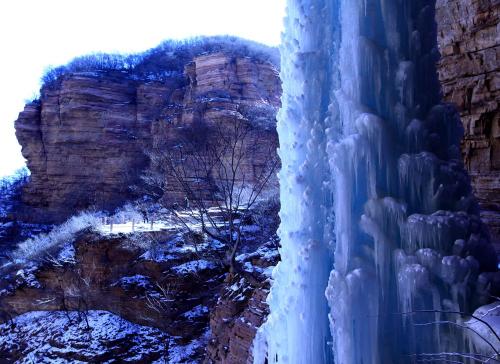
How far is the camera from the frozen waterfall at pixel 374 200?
3115 millimetres

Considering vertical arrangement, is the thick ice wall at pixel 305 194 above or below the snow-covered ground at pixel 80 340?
above

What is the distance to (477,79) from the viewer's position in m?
Answer: 8.20

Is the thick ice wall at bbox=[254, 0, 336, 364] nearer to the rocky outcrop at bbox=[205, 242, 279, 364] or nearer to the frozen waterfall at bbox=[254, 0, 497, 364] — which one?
the frozen waterfall at bbox=[254, 0, 497, 364]

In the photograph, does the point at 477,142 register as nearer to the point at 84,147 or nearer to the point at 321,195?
the point at 321,195

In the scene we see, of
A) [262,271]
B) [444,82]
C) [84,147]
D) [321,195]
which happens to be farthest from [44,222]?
[321,195]

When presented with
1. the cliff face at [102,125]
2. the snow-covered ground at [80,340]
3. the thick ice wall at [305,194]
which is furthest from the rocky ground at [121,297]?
the cliff face at [102,125]

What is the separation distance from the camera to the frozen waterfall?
123 inches

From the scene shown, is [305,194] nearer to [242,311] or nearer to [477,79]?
[242,311]

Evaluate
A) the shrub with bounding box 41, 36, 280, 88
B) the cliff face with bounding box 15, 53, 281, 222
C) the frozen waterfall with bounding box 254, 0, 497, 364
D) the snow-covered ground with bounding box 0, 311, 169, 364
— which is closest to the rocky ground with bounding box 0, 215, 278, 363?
the snow-covered ground with bounding box 0, 311, 169, 364

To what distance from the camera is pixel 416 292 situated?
3086 mm

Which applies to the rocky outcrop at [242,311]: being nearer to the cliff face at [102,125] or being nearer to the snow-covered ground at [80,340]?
the snow-covered ground at [80,340]

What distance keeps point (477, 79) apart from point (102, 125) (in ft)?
87.8

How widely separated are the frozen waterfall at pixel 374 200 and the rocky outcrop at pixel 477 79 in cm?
484

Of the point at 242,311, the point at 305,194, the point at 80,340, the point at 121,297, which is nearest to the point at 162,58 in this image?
the point at 121,297
